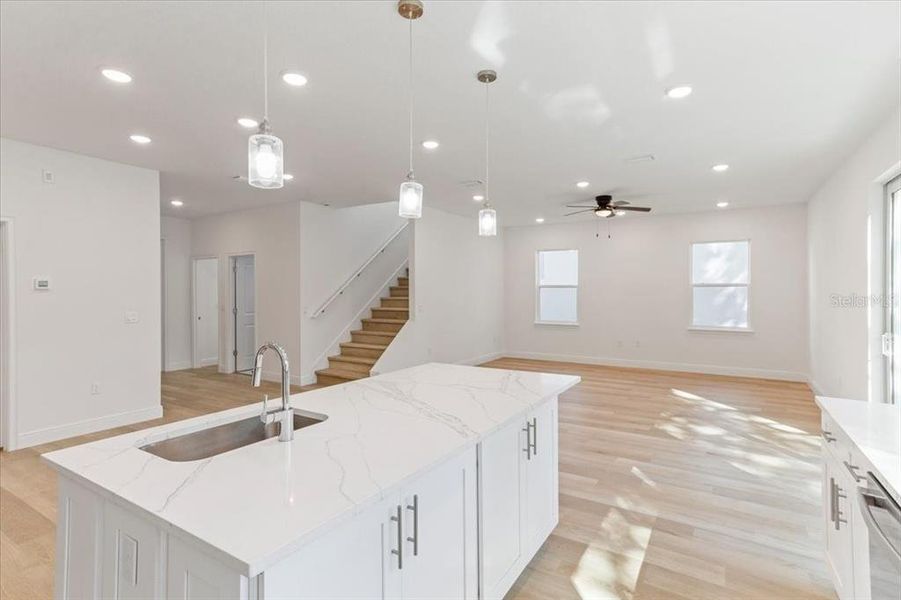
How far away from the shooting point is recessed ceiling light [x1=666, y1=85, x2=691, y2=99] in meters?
2.90

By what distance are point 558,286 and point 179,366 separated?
22.6 ft

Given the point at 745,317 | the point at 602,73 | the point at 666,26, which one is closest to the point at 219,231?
the point at 602,73

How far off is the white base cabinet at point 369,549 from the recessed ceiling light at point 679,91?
2.33 m

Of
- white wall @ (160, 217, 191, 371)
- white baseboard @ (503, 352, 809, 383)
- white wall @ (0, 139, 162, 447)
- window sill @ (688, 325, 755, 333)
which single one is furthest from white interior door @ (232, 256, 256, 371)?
window sill @ (688, 325, 755, 333)

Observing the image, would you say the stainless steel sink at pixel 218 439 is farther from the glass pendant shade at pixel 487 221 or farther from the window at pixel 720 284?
the window at pixel 720 284

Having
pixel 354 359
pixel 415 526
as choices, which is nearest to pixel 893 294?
pixel 415 526

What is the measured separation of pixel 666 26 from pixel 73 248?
511 centimetres

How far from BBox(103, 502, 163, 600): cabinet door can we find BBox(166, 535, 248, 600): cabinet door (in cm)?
6

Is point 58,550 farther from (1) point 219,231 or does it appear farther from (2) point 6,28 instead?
(1) point 219,231

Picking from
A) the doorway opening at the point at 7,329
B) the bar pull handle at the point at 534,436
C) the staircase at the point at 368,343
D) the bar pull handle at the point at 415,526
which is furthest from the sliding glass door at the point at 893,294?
the doorway opening at the point at 7,329

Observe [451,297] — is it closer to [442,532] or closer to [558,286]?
[558,286]

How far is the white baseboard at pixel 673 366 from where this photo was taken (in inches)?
274

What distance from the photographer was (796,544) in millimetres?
2482

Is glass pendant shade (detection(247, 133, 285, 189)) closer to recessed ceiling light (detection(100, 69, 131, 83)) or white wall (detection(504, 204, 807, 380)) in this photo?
recessed ceiling light (detection(100, 69, 131, 83))
